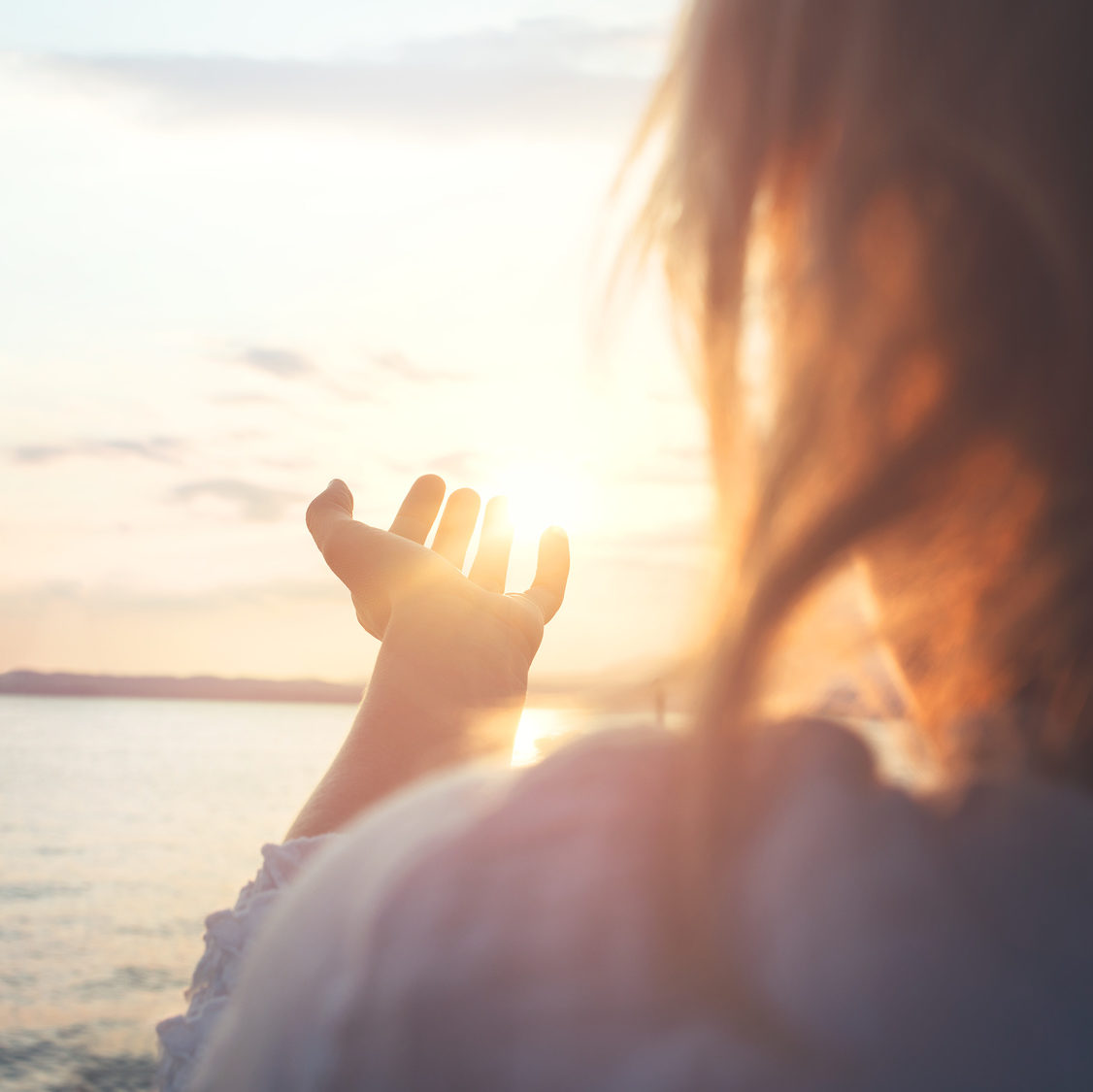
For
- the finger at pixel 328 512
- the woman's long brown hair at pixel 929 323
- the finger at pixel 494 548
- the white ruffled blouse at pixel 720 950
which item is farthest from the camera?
the finger at pixel 328 512

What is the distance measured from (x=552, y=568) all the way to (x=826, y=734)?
1.93 m

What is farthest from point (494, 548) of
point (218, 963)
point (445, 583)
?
point (218, 963)

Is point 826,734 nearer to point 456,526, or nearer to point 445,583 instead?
point 445,583

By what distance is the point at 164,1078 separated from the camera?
1242 millimetres

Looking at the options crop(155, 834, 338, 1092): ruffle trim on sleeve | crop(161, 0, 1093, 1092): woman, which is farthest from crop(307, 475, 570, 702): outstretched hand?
crop(161, 0, 1093, 1092): woman

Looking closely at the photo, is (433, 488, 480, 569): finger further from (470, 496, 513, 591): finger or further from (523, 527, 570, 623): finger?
(523, 527, 570, 623): finger

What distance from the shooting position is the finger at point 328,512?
8.14 feet

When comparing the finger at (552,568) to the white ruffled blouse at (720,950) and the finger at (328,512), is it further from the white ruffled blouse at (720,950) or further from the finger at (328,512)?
the white ruffled blouse at (720,950)

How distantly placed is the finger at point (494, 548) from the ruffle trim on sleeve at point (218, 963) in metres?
1.02

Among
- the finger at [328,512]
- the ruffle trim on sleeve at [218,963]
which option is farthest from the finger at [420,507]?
the ruffle trim on sleeve at [218,963]

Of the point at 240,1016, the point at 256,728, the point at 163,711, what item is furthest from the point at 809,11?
the point at 163,711

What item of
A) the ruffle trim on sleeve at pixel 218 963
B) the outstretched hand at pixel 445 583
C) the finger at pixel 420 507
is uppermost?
the finger at pixel 420 507

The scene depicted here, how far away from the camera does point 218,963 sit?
1.29 m

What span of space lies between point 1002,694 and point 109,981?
18015mm
